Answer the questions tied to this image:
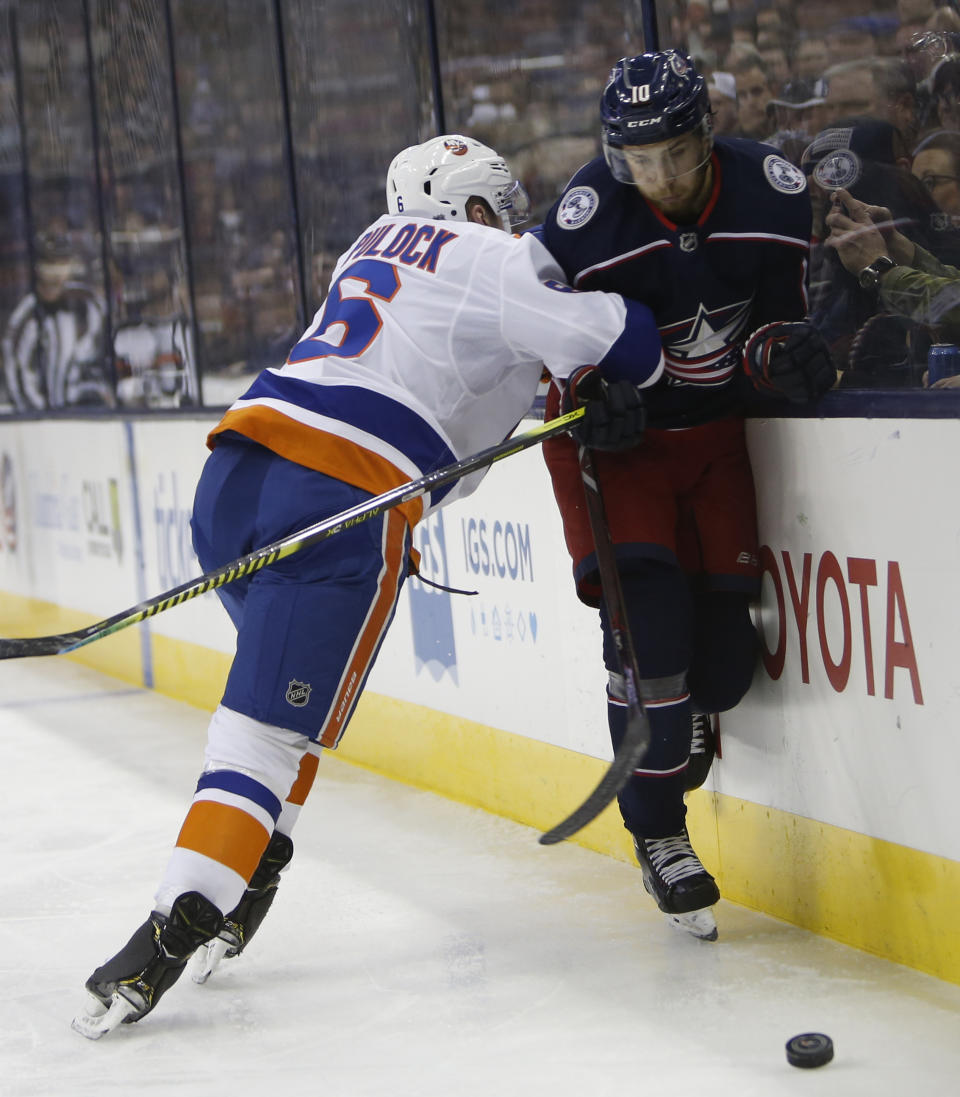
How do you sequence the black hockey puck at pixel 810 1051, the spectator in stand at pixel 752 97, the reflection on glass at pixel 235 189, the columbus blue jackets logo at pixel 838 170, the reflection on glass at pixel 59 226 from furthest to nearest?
the reflection on glass at pixel 59 226
the reflection on glass at pixel 235 189
the spectator in stand at pixel 752 97
the columbus blue jackets logo at pixel 838 170
the black hockey puck at pixel 810 1051

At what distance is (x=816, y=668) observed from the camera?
2.54 meters

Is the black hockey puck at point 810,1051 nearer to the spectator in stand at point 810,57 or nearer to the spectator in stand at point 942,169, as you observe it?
the spectator in stand at point 942,169

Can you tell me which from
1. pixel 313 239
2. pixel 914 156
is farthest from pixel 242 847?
pixel 313 239

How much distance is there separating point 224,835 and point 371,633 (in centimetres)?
36

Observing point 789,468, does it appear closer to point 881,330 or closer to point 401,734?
point 881,330

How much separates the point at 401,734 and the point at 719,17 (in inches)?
71.8

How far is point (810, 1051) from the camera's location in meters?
2.07

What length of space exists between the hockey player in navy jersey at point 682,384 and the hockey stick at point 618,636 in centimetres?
8

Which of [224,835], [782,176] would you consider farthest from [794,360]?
[224,835]

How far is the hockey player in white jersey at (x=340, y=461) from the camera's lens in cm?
232

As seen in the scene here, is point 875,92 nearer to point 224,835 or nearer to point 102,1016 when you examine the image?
point 224,835

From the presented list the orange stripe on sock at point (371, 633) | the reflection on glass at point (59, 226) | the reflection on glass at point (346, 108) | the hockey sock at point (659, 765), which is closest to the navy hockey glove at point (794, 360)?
the hockey sock at point (659, 765)

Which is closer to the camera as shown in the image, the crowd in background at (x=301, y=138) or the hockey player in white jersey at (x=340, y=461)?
the hockey player in white jersey at (x=340, y=461)

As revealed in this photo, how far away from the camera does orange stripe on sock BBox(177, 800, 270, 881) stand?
231 cm
